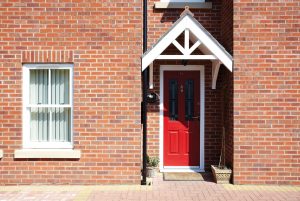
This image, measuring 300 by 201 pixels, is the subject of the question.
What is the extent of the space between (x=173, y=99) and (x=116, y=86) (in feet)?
6.33

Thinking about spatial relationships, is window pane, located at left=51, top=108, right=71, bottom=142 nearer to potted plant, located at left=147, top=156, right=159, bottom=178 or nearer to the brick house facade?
the brick house facade

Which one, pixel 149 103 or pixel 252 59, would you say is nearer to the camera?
pixel 252 59

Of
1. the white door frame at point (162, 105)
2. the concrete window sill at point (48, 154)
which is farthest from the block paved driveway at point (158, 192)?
the white door frame at point (162, 105)

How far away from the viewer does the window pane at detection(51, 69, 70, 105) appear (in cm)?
758

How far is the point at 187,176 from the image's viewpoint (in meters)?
8.09

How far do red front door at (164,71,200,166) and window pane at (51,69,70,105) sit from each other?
253cm

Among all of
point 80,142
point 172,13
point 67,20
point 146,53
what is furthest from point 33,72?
A: point 172,13

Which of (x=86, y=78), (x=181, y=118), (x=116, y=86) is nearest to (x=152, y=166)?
(x=181, y=118)

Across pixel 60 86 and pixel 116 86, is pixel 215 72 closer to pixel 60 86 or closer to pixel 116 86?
pixel 116 86

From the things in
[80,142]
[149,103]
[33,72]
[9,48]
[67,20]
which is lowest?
[80,142]

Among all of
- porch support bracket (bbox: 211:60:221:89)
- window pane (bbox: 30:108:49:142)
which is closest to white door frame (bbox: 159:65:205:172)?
porch support bracket (bbox: 211:60:221:89)

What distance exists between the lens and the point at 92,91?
7.41 metres

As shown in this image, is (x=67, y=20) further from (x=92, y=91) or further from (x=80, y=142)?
(x=80, y=142)

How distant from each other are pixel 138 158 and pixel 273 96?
10.5ft
